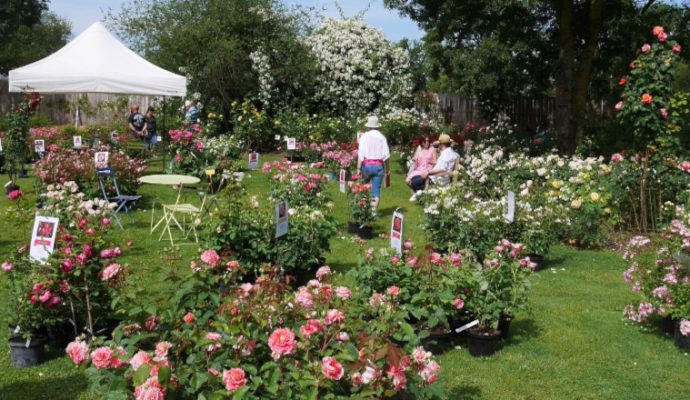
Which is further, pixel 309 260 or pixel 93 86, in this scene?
pixel 93 86

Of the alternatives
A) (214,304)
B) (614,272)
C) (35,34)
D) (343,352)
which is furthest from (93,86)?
(35,34)

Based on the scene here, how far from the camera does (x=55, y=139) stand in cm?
1603

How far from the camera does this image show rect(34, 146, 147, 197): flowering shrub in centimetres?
970

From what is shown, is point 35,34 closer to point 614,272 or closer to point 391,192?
point 391,192

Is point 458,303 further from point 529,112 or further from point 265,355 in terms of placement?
point 529,112

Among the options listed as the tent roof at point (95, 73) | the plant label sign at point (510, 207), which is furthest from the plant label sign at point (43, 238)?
the tent roof at point (95, 73)

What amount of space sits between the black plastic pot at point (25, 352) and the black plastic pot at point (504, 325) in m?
3.25

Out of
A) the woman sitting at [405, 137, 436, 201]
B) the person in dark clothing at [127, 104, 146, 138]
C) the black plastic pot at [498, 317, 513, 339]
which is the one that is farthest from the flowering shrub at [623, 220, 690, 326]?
the person in dark clothing at [127, 104, 146, 138]

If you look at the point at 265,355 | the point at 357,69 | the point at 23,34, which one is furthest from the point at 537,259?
the point at 23,34

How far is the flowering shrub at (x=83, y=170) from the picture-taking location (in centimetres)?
970

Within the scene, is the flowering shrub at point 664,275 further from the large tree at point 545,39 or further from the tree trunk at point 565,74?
the tree trunk at point 565,74

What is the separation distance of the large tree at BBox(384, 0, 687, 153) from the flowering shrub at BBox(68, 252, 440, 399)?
959 centimetres

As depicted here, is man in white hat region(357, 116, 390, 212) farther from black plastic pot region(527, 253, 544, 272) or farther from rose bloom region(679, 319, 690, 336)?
rose bloom region(679, 319, 690, 336)

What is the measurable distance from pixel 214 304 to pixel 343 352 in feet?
2.93
